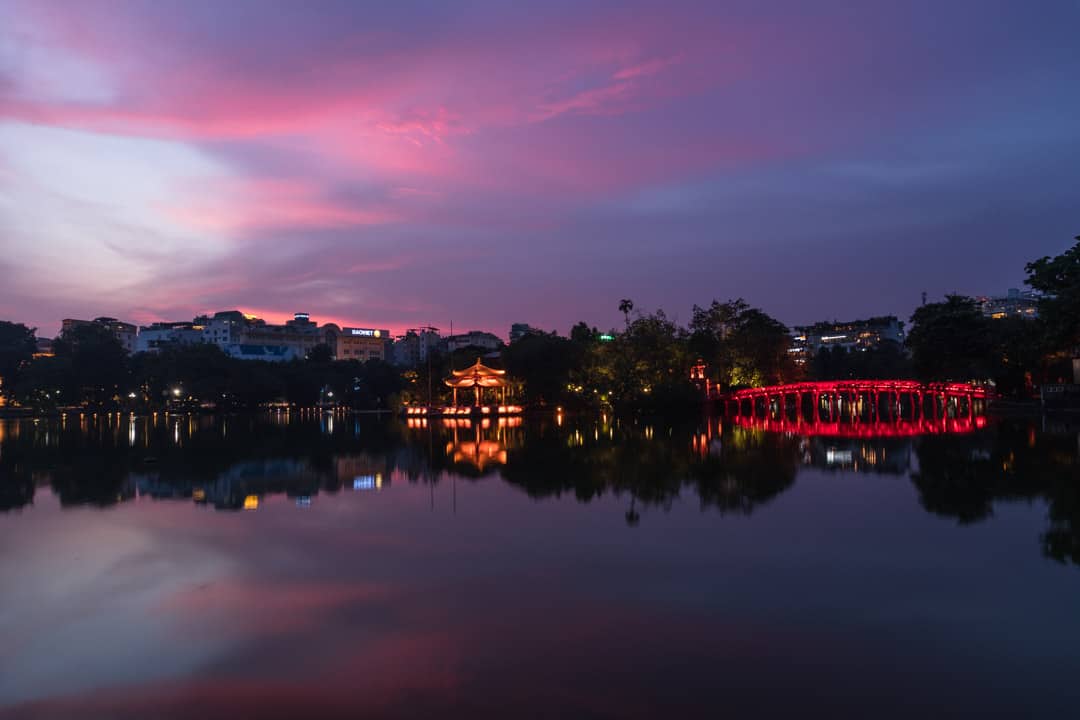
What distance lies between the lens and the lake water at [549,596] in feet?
19.6

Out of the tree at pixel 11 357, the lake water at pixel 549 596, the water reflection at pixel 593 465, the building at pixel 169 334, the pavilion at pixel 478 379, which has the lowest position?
the lake water at pixel 549 596

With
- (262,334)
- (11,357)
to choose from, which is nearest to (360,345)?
(262,334)

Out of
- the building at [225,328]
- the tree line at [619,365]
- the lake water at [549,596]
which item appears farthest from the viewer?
the building at [225,328]

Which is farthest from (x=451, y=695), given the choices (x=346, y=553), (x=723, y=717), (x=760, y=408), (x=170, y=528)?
(x=760, y=408)

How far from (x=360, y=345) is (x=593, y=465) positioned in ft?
413

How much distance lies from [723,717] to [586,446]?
71.3ft

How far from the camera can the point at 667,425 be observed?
39.1 m

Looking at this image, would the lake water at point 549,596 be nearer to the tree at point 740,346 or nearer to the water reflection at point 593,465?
the water reflection at point 593,465

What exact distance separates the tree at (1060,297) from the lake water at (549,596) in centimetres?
1299

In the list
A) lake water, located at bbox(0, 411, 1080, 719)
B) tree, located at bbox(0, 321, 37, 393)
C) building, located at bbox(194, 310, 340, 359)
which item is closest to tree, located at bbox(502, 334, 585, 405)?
lake water, located at bbox(0, 411, 1080, 719)

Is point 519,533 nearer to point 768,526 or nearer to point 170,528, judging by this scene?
point 768,526

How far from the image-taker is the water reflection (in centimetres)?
1547

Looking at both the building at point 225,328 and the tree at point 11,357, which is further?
the building at point 225,328

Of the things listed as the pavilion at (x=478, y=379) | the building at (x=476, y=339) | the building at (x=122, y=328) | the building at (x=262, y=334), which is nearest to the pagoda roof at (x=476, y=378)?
the pavilion at (x=478, y=379)
